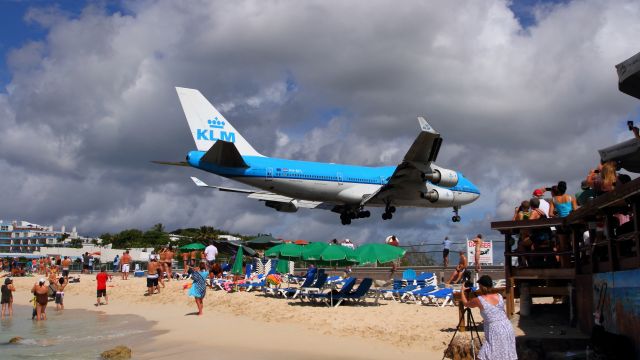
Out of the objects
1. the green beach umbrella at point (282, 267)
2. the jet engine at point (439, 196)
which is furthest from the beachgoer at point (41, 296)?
the jet engine at point (439, 196)

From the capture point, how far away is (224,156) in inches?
970

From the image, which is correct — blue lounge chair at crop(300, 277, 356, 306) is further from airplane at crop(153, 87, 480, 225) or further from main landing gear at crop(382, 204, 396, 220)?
main landing gear at crop(382, 204, 396, 220)

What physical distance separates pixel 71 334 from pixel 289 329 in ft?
18.9

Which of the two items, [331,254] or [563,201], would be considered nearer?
[563,201]

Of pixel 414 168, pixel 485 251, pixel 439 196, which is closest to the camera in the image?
pixel 485 251

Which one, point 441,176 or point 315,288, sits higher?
point 441,176

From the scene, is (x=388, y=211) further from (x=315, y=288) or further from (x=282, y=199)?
(x=315, y=288)

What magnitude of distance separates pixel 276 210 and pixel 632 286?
85.7 ft

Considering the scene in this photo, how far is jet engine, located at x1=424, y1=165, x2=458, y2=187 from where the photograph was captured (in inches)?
1047

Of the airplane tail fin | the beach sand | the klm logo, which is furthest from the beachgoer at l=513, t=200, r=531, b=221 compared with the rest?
the klm logo

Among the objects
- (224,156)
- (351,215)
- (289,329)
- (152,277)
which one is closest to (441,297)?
(289,329)

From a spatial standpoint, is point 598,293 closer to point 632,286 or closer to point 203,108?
point 632,286

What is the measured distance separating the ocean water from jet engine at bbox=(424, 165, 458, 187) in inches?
552

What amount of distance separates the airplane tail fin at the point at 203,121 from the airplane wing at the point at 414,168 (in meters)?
6.48
